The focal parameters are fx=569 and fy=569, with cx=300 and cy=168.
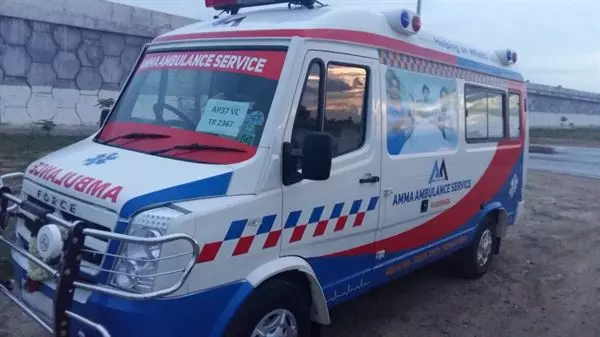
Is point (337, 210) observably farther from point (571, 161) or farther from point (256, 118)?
point (571, 161)

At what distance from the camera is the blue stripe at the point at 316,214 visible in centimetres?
Answer: 387

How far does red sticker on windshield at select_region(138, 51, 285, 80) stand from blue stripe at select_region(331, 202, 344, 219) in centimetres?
102

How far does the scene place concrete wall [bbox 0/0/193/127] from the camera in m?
10.6

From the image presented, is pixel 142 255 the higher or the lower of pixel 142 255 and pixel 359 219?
the higher

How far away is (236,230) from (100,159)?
3.76 ft

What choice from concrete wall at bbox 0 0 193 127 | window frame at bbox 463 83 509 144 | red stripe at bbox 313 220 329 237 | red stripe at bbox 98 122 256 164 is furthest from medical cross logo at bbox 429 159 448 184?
concrete wall at bbox 0 0 193 127

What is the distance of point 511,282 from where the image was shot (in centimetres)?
659

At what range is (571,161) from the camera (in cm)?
2017

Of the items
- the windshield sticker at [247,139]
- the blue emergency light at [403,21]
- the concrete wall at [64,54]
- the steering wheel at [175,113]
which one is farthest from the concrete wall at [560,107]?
the windshield sticker at [247,139]

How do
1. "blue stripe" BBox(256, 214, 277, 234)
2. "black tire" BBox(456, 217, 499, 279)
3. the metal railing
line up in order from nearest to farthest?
the metal railing → "blue stripe" BBox(256, 214, 277, 234) → "black tire" BBox(456, 217, 499, 279)

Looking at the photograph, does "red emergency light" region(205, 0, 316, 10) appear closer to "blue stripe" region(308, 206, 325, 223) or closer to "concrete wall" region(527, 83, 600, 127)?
"blue stripe" region(308, 206, 325, 223)

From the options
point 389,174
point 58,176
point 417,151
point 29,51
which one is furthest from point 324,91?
point 29,51

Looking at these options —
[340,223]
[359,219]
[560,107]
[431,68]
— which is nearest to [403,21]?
[431,68]

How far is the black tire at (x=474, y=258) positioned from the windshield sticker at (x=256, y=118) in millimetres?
3693
